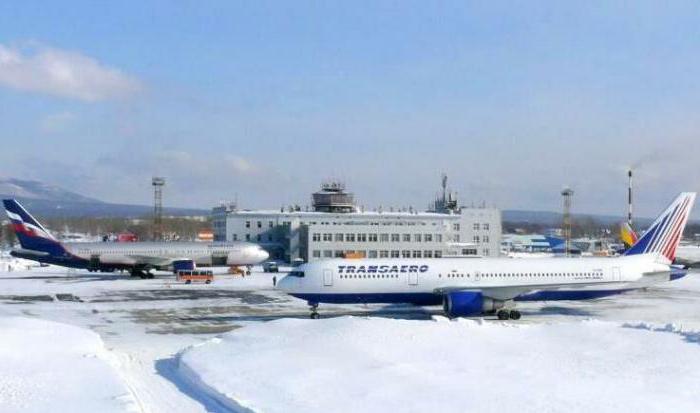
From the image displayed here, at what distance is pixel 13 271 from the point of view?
7350 cm

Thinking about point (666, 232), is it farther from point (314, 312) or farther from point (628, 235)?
point (628, 235)

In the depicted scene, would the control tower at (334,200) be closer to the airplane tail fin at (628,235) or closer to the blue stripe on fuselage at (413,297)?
the airplane tail fin at (628,235)

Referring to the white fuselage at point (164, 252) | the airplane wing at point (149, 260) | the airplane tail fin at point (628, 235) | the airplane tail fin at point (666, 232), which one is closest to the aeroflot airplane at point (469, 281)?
the airplane tail fin at point (666, 232)

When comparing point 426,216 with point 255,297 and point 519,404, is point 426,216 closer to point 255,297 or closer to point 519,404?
point 255,297

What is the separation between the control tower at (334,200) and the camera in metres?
97.9

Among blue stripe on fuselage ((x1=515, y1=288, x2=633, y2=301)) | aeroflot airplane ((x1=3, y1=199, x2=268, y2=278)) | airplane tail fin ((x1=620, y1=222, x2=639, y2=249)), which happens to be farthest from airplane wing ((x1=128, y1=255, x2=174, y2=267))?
airplane tail fin ((x1=620, y1=222, x2=639, y2=249))

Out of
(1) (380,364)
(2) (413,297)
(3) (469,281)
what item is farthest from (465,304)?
(1) (380,364)

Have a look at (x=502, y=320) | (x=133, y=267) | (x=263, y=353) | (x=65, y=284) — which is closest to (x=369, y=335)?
(x=263, y=353)

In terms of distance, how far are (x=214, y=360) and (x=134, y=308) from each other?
20.7 metres

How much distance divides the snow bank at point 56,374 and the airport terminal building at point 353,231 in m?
56.3

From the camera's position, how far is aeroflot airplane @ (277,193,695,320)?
1384 inches

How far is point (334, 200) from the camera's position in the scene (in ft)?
323

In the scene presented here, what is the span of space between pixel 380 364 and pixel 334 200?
3069 inches

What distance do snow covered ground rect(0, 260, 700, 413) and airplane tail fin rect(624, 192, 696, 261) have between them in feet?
14.9
